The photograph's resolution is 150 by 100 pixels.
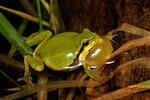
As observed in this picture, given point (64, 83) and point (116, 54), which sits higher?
point (116, 54)

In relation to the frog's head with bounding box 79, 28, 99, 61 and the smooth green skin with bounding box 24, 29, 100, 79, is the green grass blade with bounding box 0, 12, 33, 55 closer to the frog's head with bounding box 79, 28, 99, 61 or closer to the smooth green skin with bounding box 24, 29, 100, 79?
the smooth green skin with bounding box 24, 29, 100, 79

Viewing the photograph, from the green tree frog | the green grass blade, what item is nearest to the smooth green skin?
the green tree frog

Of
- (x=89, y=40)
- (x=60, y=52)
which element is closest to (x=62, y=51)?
(x=60, y=52)

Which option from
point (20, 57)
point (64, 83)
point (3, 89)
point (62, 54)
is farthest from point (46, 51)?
point (3, 89)

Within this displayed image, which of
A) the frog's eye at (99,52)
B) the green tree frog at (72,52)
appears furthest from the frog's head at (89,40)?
the frog's eye at (99,52)

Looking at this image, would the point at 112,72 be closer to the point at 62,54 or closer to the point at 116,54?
the point at 116,54
